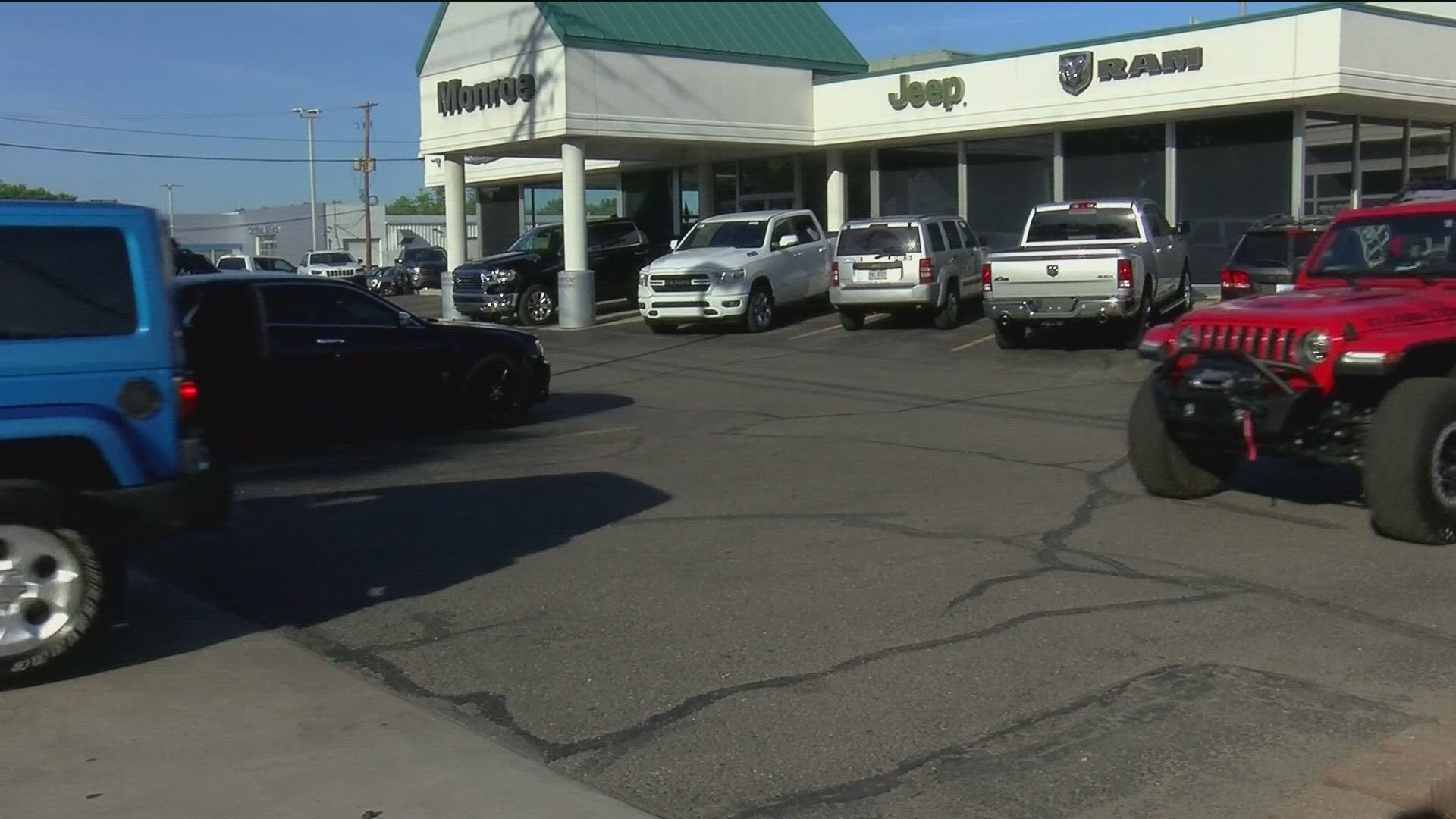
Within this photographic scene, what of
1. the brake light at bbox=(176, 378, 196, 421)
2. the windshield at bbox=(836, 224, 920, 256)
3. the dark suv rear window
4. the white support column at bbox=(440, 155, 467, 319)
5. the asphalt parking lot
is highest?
the white support column at bbox=(440, 155, 467, 319)

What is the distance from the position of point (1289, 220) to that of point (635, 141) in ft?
42.3

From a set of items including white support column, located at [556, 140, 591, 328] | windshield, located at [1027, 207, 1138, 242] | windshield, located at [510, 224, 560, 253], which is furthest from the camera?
windshield, located at [510, 224, 560, 253]

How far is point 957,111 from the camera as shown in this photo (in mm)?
25609

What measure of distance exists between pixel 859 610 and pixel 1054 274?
1194 cm

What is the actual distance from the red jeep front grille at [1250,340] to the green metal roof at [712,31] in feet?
58.9

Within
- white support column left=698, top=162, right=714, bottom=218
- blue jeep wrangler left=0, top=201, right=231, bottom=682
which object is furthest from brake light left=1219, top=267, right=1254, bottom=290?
white support column left=698, top=162, right=714, bottom=218

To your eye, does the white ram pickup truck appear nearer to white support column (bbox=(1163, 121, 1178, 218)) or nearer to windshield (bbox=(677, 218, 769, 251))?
windshield (bbox=(677, 218, 769, 251))

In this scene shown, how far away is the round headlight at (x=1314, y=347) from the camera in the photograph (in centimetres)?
797

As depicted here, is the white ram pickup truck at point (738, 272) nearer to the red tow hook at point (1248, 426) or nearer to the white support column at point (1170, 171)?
the white support column at point (1170, 171)

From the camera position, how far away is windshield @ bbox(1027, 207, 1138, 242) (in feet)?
62.6

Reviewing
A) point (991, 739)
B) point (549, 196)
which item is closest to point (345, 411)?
point (991, 739)

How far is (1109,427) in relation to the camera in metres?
12.8

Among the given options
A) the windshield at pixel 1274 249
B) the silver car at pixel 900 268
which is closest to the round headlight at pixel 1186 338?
the windshield at pixel 1274 249

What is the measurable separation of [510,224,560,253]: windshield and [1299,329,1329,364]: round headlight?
20.2m
